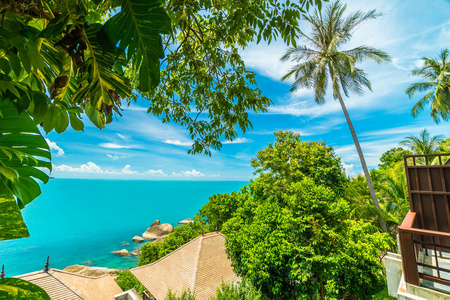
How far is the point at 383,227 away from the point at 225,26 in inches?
431

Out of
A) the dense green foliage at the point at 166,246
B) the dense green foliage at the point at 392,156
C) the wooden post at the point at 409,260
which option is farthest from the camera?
the dense green foliage at the point at 392,156

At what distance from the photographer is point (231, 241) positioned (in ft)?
20.7

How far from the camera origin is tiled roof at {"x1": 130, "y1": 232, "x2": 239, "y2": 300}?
21.9 feet

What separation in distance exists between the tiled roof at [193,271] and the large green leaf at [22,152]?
280 inches

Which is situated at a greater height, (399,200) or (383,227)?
(399,200)

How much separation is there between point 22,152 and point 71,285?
9878 millimetres

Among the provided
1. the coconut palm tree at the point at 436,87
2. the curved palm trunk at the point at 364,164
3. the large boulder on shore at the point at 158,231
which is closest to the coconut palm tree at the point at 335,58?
the curved palm trunk at the point at 364,164

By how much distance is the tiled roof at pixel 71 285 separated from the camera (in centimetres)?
691

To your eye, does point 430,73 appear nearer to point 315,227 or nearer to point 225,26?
point 315,227

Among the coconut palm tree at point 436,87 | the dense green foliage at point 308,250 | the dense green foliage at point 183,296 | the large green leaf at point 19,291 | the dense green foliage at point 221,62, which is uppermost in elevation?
the coconut palm tree at point 436,87

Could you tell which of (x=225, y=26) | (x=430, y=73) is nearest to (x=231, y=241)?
(x=225, y=26)

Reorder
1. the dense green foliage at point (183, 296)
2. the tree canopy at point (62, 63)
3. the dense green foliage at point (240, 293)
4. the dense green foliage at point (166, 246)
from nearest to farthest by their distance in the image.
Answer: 1. the tree canopy at point (62, 63)
2. the dense green foliage at point (240, 293)
3. the dense green foliage at point (183, 296)
4. the dense green foliage at point (166, 246)

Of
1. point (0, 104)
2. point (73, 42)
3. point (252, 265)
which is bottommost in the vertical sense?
point (252, 265)

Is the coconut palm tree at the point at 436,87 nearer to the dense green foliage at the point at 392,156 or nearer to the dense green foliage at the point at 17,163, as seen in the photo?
the dense green foliage at the point at 392,156
